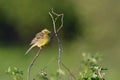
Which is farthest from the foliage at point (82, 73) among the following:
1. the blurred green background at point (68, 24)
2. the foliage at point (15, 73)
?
the blurred green background at point (68, 24)

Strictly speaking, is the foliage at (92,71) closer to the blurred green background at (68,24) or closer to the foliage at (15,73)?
the foliage at (15,73)

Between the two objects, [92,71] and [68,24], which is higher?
[68,24]

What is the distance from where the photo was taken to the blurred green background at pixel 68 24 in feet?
62.2

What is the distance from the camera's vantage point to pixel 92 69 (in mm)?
3285

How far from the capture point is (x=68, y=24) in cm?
2039

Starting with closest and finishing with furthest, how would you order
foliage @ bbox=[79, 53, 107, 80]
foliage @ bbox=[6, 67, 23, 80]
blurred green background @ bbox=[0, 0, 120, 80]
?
1. foliage @ bbox=[79, 53, 107, 80]
2. foliage @ bbox=[6, 67, 23, 80]
3. blurred green background @ bbox=[0, 0, 120, 80]

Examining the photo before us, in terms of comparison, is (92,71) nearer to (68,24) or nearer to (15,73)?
(15,73)

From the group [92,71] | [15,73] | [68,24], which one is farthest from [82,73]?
[68,24]

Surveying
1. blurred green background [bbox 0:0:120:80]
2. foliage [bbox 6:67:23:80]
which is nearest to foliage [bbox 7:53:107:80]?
foliage [bbox 6:67:23:80]

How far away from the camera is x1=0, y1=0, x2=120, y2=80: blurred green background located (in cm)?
1895

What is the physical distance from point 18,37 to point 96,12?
2477 millimetres

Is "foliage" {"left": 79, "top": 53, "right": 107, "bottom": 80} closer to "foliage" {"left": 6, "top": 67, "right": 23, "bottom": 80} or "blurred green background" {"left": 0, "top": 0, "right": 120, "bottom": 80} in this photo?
"foliage" {"left": 6, "top": 67, "right": 23, "bottom": 80}

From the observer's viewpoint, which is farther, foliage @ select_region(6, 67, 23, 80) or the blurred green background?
the blurred green background

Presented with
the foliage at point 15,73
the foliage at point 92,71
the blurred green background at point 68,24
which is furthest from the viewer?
the blurred green background at point 68,24
